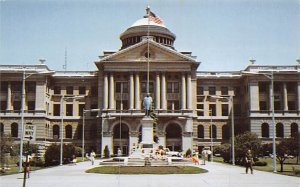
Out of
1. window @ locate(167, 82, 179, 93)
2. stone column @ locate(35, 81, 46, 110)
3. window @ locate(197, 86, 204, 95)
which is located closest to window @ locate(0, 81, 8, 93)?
stone column @ locate(35, 81, 46, 110)

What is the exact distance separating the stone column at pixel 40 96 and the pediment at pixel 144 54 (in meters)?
14.6

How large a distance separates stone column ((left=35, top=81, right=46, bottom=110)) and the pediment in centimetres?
1457

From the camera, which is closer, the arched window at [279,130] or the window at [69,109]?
the arched window at [279,130]

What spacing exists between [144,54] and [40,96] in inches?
915

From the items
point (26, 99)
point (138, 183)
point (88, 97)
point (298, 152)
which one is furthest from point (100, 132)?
point (138, 183)

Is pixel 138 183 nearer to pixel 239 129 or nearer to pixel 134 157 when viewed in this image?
pixel 134 157

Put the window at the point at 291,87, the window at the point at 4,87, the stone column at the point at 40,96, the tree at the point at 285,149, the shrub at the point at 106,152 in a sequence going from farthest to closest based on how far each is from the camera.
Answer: the window at the point at 4,87 → the window at the point at 291,87 → the stone column at the point at 40,96 → the shrub at the point at 106,152 → the tree at the point at 285,149

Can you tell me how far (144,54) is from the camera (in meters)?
91.2

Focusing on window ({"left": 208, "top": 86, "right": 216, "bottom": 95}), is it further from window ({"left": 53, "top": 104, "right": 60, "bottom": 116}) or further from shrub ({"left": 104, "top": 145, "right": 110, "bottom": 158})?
window ({"left": 53, "top": 104, "right": 60, "bottom": 116})

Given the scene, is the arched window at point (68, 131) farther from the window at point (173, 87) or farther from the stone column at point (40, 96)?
the window at point (173, 87)

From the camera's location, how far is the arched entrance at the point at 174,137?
292 ft

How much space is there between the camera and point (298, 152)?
48375 mm

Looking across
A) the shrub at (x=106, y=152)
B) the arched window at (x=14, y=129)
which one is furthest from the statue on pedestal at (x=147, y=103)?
the arched window at (x=14, y=129)

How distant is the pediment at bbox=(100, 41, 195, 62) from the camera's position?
298ft
